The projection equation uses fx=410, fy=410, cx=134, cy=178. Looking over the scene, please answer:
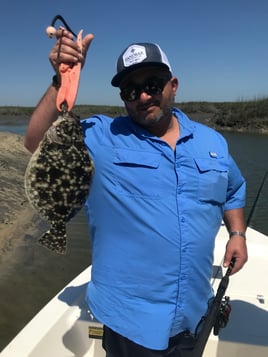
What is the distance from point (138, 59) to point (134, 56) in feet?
0.13

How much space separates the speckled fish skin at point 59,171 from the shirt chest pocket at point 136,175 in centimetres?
37

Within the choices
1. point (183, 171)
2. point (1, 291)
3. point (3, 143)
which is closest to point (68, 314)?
point (183, 171)

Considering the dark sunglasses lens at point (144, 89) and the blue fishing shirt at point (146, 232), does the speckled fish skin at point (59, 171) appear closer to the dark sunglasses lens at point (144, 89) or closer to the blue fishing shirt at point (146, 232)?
the blue fishing shirt at point (146, 232)

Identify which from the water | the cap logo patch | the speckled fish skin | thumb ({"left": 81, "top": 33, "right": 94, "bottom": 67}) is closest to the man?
Answer: the cap logo patch

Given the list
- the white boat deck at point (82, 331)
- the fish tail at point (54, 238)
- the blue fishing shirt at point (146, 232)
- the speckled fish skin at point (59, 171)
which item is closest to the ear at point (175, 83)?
the blue fishing shirt at point (146, 232)

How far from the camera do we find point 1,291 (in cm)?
688

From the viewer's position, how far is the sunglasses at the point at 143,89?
8.94 feet

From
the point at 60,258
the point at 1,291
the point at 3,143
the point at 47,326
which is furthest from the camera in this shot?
the point at 3,143

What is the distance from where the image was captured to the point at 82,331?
413 centimetres

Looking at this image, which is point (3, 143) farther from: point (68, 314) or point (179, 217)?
point (179, 217)

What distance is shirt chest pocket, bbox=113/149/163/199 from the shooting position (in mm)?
2631

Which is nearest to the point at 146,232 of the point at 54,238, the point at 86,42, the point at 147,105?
the point at 54,238

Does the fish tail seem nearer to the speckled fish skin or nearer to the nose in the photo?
the speckled fish skin

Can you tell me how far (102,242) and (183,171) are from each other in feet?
2.33
